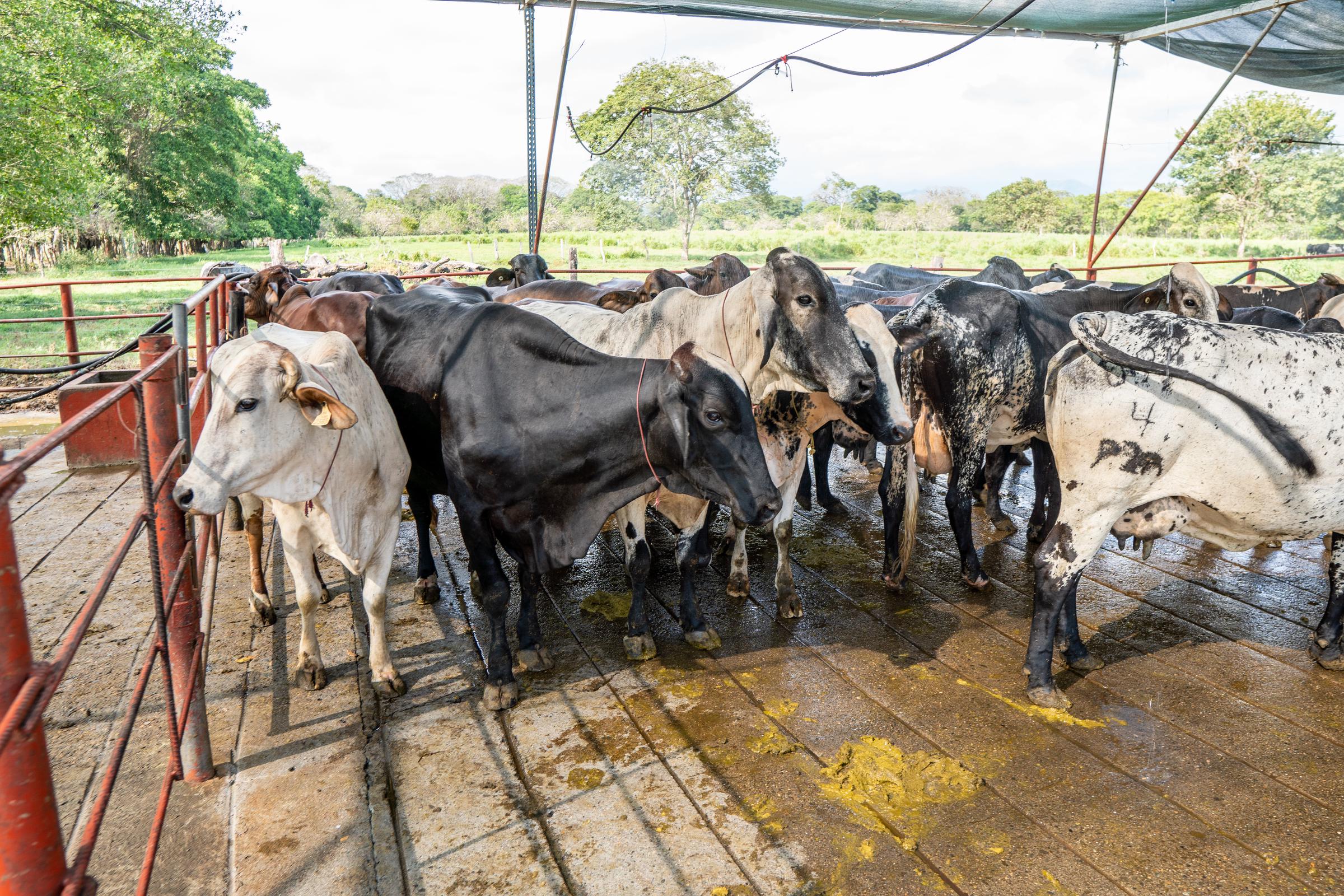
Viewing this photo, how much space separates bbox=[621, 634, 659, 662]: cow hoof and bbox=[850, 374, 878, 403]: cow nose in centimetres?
138

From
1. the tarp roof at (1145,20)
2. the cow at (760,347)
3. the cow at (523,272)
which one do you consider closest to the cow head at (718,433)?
the cow at (760,347)

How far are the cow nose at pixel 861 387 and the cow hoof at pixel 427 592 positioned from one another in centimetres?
232

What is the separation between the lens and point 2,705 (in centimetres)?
140

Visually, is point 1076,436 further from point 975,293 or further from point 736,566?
point 736,566

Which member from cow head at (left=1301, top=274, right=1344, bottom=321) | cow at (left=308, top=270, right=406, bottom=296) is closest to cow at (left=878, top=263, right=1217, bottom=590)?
cow head at (left=1301, top=274, right=1344, bottom=321)

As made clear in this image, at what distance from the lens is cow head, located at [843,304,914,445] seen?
4.03 metres

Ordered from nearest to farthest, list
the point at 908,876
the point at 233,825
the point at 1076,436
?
the point at 908,876
the point at 233,825
the point at 1076,436

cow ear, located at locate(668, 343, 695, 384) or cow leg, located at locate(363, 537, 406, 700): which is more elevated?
cow ear, located at locate(668, 343, 695, 384)

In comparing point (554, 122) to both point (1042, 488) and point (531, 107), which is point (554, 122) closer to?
point (531, 107)

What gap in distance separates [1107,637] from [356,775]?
326cm

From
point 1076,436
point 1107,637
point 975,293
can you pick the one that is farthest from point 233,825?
point 975,293

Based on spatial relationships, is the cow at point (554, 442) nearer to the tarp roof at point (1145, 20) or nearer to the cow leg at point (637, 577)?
the cow leg at point (637, 577)

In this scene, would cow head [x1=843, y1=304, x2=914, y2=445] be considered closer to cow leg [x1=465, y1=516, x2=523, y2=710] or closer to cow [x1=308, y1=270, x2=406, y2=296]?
cow leg [x1=465, y1=516, x2=523, y2=710]

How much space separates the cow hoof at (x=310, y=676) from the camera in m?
3.55
